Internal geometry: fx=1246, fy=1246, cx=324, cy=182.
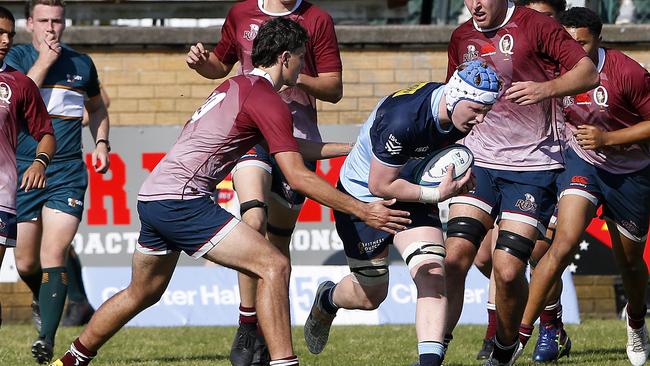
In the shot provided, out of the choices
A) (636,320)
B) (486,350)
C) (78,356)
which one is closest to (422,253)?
(78,356)

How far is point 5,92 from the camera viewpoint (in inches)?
309

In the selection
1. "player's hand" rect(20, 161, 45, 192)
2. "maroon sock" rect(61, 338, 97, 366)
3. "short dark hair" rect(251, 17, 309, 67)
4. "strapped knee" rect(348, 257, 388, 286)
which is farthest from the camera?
"player's hand" rect(20, 161, 45, 192)

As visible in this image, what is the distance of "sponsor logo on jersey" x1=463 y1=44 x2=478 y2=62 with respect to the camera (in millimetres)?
7746

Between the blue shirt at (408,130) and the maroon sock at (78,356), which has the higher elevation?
the blue shirt at (408,130)

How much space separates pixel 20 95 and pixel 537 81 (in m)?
3.25

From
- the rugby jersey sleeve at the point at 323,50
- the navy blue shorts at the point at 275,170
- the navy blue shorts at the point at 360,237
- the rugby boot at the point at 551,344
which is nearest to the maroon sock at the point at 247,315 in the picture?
the navy blue shorts at the point at 275,170

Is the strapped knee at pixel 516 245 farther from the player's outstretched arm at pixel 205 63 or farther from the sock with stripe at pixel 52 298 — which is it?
the sock with stripe at pixel 52 298

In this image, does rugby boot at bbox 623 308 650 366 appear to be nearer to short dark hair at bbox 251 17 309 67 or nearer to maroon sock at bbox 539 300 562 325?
maroon sock at bbox 539 300 562 325

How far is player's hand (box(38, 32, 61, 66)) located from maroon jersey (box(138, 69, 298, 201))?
2987mm

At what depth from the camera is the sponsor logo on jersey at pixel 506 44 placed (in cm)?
763

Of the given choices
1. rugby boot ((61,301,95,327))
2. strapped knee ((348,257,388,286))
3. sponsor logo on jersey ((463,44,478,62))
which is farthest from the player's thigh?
rugby boot ((61,301,95,327))

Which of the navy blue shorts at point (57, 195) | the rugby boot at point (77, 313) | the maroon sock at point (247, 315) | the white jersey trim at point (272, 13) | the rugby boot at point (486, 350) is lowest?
the rugby boot at point (77, 313)

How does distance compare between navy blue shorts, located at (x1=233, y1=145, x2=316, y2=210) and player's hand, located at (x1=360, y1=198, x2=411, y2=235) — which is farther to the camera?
navy blue shorts, located at (x1=233, y1=145, x2=316, y2=210)

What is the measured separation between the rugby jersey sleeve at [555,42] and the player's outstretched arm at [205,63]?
2.03 m
